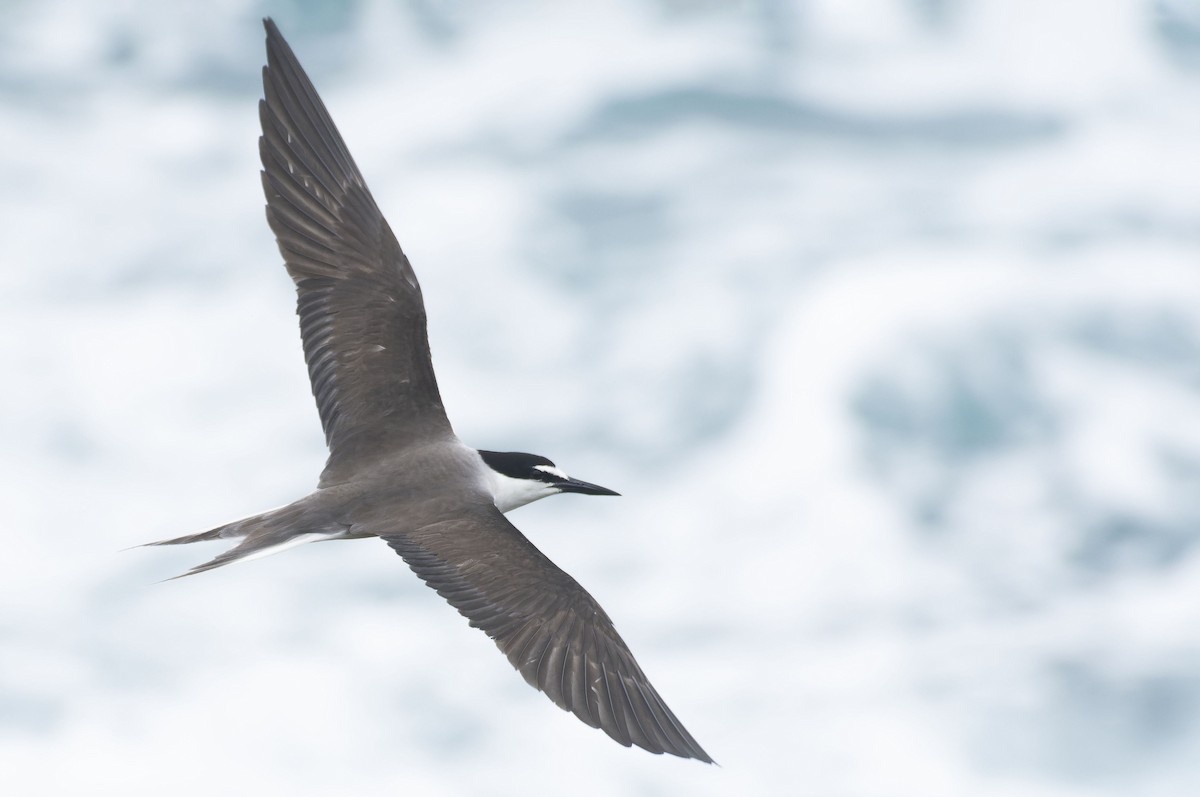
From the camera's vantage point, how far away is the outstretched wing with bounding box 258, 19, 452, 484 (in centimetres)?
1053

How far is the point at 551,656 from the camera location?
Result: 358 inches

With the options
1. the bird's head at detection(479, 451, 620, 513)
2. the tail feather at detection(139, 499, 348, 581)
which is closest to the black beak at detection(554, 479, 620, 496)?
the bird's head at detection(479, 451, 620, 513)

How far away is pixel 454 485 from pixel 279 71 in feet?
10.2

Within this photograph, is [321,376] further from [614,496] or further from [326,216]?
[614,496]

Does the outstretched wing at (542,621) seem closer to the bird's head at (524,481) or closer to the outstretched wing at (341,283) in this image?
the bird's head at (524,481)

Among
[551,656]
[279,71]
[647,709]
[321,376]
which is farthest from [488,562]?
[279,71]

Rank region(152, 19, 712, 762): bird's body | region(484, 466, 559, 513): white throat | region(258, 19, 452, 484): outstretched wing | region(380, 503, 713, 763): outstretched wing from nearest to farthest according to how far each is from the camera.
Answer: region(380, 503, 713, 763): outstretched wing, region(152, 19, 712, 762): bird's body, region(484, 466, 559, 513): white throat, region(258, 19, 452, 484): outstretched wing

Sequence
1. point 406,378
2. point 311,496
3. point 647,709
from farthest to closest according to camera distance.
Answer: point 406,378 → point 311,496 → point 647,709

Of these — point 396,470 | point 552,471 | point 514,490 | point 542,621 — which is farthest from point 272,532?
point 552,471

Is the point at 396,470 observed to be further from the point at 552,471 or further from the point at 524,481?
the point at 552,471

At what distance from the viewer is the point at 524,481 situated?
34.6ft

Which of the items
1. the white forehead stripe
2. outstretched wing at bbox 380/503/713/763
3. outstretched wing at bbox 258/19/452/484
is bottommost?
outstretched wing at bbox 380/503/713/763

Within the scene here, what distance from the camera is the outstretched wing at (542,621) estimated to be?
8.91 metres

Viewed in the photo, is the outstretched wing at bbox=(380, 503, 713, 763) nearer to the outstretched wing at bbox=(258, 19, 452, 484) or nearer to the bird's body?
the bird's body
